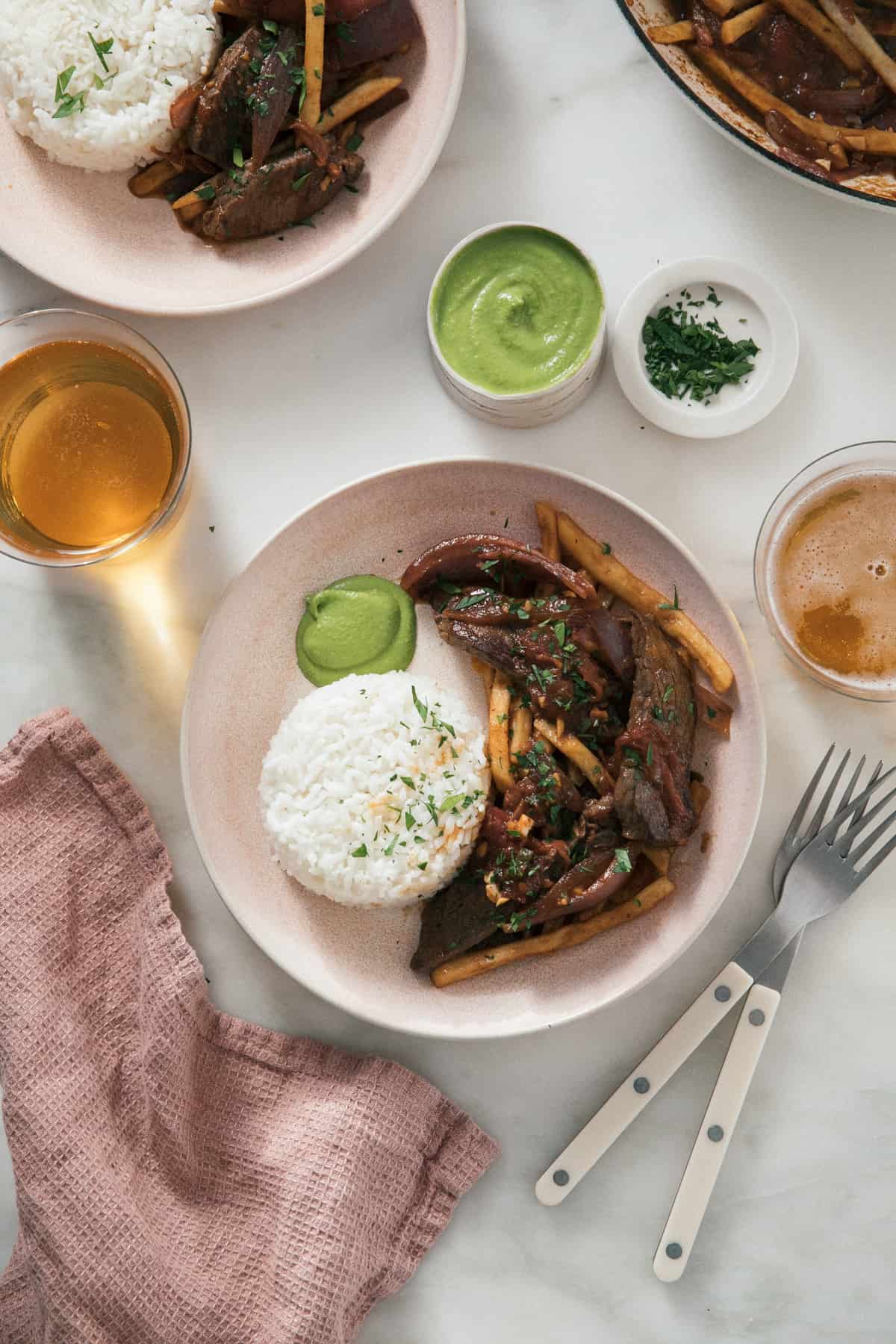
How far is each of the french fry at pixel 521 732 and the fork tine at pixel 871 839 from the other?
0.78 meters

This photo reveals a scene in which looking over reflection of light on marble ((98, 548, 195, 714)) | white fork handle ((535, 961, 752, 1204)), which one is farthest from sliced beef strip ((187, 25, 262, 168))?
white fork handle ((535, 961, 752, 1204))

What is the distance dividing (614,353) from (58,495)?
1.31 meters

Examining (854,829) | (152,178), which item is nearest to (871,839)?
(854,829)

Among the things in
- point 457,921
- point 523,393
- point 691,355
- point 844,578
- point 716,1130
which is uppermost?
point 691,355

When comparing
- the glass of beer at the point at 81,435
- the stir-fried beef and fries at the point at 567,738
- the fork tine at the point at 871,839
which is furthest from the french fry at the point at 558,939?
the glass of beer at the point at 81,435

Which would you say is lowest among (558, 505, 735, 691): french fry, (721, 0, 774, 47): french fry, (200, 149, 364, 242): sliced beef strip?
(558, 505, 735, 691): french fry

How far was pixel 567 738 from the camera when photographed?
2309mm

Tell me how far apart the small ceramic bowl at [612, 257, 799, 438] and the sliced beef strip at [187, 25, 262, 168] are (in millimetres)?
949

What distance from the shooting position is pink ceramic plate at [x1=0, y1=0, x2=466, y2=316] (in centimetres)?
236

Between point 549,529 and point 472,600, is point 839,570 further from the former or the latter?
point 472,600

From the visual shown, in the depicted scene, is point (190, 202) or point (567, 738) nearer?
point (567, 738)

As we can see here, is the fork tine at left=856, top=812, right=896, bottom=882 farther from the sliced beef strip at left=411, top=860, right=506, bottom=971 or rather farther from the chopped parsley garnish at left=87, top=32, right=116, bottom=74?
the chopped parsley garnish at left=87, top=32, right=116, bottom=74

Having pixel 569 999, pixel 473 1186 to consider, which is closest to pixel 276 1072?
pixel 473 1186

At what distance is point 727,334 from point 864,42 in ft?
2.11
